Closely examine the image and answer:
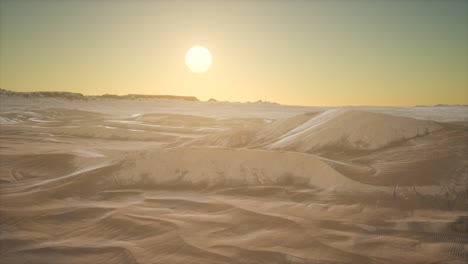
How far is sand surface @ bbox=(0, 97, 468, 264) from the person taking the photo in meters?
1.34

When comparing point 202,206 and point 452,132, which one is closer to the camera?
point 202,206

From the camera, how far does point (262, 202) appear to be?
1891mm

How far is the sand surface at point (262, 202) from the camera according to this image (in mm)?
1338

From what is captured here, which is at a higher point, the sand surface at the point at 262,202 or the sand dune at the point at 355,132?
the sand dune at the point at 355,132

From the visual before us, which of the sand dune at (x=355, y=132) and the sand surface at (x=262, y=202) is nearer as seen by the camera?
the sand surface at (x=262, y=202)

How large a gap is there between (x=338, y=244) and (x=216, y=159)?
52.9 inches

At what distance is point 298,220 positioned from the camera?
162 centimetres

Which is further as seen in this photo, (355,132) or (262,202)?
(355,132)

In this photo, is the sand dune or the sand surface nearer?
the sand surface

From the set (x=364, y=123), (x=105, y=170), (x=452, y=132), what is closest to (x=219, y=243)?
(x=105, y=170)

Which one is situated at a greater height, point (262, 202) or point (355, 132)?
point (355, 132)

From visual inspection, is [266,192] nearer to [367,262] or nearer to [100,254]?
[367,262]

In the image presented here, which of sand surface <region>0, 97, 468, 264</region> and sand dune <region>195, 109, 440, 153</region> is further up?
sand dune <region>195, 109, 440, 153</region>

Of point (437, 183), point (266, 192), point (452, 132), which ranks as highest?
point (452, 132)
